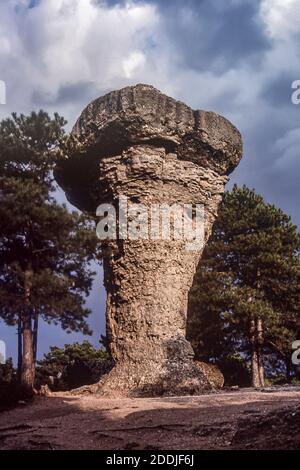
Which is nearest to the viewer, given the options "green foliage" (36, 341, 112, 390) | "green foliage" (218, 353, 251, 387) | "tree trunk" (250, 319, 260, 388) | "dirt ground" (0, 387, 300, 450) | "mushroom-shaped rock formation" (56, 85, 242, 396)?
"dirt ground" (0, 387, 300, 450)

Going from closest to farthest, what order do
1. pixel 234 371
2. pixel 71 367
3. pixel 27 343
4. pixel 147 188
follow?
pixel 27 343
pixel 147 188
pixel 71 367
pixel 234 371

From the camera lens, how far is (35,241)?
16.2m

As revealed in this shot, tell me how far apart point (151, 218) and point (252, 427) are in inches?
515

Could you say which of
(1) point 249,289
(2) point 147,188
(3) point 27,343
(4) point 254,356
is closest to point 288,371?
(4) point 254,356

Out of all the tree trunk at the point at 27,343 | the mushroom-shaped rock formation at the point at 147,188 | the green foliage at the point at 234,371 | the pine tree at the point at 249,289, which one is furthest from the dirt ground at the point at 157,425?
the green foliage at the point at 234,371

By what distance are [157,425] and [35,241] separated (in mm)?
8916

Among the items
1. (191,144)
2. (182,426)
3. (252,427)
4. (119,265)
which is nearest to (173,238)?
(119,265)

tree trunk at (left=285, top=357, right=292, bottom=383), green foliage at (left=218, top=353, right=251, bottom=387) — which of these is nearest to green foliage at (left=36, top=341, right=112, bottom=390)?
green foliage at (left=218, top=353, right=251, bottom=387)

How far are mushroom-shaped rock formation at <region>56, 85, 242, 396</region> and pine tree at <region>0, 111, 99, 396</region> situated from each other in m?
2.56

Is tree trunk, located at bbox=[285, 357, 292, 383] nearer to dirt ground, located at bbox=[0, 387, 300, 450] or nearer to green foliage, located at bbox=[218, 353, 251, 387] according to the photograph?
green foliage, located at bbox=[218, 353, 251, 387]

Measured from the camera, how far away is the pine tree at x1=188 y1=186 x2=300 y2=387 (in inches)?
914

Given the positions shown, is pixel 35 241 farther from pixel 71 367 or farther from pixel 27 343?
pixel 71 367

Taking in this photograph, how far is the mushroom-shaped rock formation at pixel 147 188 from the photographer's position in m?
18.4

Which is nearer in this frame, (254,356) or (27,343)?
(27,343)
